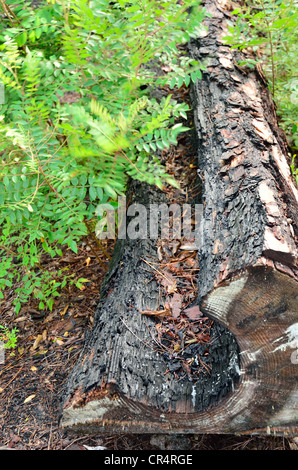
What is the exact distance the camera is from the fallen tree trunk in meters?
1.66

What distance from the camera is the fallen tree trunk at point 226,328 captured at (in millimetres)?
1661

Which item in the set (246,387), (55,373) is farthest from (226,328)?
(55,373)

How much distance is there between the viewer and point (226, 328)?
1.79m

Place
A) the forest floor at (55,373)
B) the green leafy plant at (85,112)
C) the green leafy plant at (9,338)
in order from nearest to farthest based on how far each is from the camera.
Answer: the green leafy plant at (85,112)
the forest floor at (55,373)
the green leafy plant at (9,338)

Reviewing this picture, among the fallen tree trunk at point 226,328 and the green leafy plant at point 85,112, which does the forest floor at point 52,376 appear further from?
the green leafy plant at point 85,112

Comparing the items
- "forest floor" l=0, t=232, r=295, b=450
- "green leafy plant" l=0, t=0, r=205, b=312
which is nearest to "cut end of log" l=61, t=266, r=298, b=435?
"forest floor" l=0, t=232, r=295, b=450

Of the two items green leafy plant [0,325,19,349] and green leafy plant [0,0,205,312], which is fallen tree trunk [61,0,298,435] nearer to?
green leafy plant [0,0,205,312]

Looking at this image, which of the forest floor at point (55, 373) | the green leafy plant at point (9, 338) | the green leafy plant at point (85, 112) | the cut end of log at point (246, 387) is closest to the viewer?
the cut end of log at point (246, 387)

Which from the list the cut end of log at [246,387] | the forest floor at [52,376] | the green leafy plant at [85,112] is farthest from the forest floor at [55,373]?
the green leafy plant at [85,112]

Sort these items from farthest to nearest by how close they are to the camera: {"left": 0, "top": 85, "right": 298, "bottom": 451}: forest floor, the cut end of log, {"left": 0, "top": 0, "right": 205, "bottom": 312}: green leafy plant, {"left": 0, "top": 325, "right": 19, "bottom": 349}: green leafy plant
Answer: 1. {"left": 0, "top": 325, "right": 19, "bottom": 349}: green leafy plant
2. {"left": 0, "top": 85, "right": 298, "bottom": 451}: forest floor
3. {"left": 0, "top": 0, "right": 205, "bottom": 312}: green leafy plant
4. the cut end of log

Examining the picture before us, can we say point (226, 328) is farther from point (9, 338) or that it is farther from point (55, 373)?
point (9, 338)

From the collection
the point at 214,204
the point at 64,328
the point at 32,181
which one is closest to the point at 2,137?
the point at 32,181

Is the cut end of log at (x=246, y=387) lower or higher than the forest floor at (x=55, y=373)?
higher

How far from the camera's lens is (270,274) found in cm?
158
